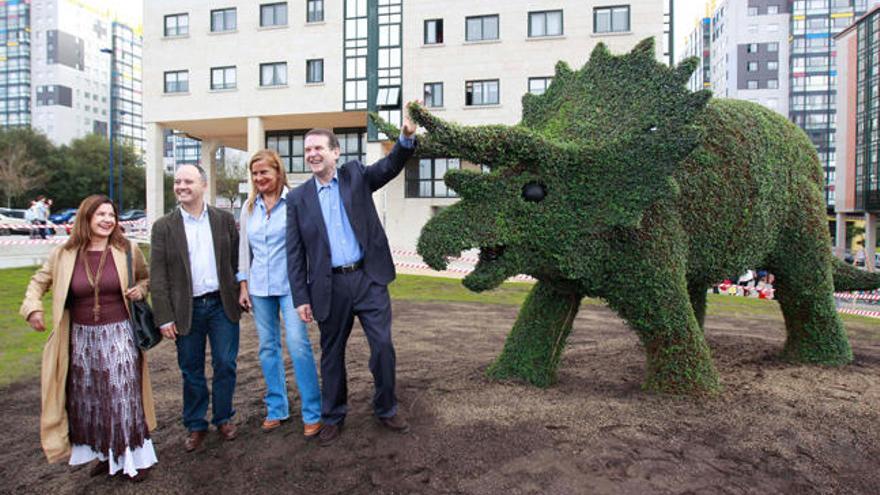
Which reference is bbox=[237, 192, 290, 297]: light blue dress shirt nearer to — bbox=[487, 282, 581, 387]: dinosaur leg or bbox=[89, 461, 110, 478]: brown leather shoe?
bbox=[89, 461, 110, 478]: brown leather shoe

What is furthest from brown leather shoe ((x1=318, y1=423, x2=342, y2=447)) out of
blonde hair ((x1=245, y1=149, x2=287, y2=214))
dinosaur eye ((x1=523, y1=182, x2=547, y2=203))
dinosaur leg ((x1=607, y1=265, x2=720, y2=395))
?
dinosaur leg ((x1=607, y1=265, x2=720, y2=395))

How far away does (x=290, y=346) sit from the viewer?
157 inches

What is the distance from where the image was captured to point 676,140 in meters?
4.02

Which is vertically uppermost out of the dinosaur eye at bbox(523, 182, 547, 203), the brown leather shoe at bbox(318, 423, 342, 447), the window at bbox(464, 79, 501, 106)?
the window at bbox(464, 79, 501, 106)

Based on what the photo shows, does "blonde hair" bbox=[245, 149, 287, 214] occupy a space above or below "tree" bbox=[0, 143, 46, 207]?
below

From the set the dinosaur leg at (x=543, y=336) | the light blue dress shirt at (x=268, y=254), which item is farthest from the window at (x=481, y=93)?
the light blue dress shirt at (x=268, y=254)

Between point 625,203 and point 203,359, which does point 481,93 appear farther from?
point 203,359

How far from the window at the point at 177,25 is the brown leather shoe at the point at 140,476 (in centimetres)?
2621

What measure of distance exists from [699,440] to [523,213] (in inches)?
75.5

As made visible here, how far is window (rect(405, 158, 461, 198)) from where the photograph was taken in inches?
1008

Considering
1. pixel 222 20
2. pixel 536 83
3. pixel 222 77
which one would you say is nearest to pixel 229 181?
pixel 222 77

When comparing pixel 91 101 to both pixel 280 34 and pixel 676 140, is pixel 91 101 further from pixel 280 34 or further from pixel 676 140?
pixel 676 140

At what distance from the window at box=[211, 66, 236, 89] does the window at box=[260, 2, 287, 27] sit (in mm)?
2454

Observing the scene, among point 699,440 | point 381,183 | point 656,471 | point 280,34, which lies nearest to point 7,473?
point 381,183
